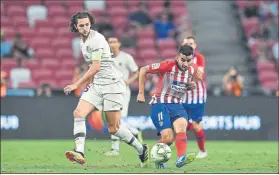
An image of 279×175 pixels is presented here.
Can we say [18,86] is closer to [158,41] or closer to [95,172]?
[158,41]

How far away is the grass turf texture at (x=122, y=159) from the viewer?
1398cm

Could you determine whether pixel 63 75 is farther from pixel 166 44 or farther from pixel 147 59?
pixel 166 44

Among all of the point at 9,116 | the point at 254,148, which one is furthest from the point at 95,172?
the point at 9,116

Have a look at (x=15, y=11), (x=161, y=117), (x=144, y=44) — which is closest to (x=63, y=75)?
(x=144, y=44)

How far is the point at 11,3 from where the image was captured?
31.4 metres

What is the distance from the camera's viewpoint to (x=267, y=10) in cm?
3153

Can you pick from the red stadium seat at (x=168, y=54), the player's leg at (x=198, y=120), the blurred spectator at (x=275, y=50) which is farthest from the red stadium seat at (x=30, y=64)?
the player's leg at (x=198, y=120)

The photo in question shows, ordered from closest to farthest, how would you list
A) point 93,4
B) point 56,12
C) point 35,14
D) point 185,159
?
point 185,159 < point 35,14 < point 56,12 < point 93,4

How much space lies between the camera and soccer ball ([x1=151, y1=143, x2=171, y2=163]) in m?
14.0

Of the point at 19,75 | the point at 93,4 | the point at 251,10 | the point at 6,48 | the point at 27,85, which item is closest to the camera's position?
the point at 27,85

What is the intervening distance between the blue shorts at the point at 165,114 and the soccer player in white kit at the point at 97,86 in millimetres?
487

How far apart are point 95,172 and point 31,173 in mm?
975

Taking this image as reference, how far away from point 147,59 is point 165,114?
574 inches

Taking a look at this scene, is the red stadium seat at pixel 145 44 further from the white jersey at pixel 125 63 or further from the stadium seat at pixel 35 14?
the white jersey at pixel 125 63
